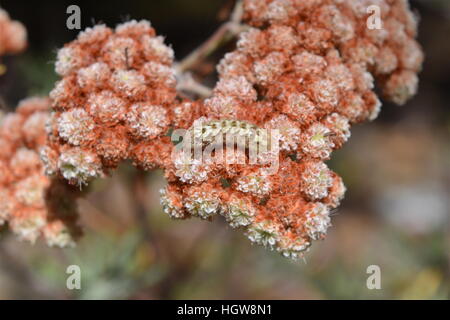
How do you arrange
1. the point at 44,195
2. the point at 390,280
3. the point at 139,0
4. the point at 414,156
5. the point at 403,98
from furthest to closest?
1. the point at 414,156
2. the point at 139,0
3. the point at 390,280
4. the point at 403,98
5. the point at 44,195

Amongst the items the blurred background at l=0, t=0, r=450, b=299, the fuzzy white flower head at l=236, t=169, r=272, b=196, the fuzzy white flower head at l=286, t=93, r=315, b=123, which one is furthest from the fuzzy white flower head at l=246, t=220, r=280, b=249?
the blurred background at l=0, t=0, r=450, b=299

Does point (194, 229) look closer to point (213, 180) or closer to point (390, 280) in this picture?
point (390, 280)

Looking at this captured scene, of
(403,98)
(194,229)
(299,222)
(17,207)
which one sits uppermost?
(194,229)

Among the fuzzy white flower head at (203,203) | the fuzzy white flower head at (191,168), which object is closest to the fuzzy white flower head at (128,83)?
the fuzzy white flower head at (191,168)

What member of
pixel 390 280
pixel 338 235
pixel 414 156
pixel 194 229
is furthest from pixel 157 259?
pixel 414 156

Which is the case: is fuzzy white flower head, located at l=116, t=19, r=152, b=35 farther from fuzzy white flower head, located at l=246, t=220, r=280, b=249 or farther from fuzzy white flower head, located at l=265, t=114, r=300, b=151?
fuzzy white flower head, located at l=246, t=220, r=280, b=249

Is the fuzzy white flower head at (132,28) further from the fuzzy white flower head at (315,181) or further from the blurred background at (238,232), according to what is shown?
the fuzzy white flower head at (315,181)
